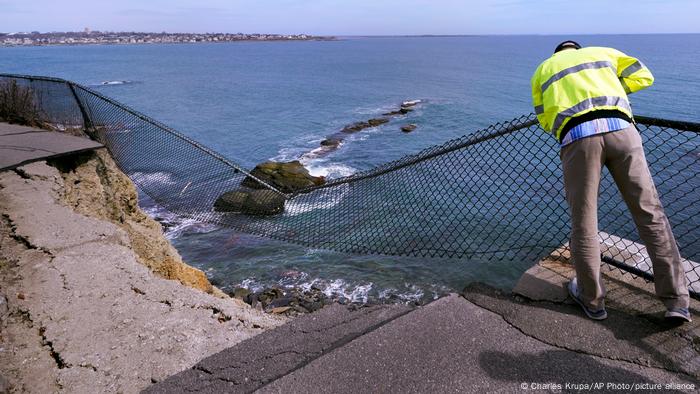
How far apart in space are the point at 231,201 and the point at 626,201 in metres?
11.7

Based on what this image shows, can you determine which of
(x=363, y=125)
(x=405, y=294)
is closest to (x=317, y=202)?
(x=405, y=294)

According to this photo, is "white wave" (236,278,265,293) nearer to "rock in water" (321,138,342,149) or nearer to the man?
the man

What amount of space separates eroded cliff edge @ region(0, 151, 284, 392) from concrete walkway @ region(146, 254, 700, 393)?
1.55 feet

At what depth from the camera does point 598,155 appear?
278 centimetres

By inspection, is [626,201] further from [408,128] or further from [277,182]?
[408,128]

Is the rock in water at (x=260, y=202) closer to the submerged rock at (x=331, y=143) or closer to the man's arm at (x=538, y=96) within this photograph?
the man's arm at (x=538, y=96)

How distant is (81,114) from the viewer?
9742 millimetres

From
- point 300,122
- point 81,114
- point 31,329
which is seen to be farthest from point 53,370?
point 300,122

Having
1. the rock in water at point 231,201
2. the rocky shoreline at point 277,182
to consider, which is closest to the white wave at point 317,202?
the rocky shoreline at point 277,182

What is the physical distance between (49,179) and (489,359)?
20.4 ft

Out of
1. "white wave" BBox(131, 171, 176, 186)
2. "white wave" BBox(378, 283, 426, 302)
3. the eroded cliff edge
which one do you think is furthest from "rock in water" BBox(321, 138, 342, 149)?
the eroded cliff edge

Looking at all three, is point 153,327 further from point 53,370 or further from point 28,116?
point 28,116

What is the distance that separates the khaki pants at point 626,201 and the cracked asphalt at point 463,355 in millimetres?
268

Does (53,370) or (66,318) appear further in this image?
(66,318)
